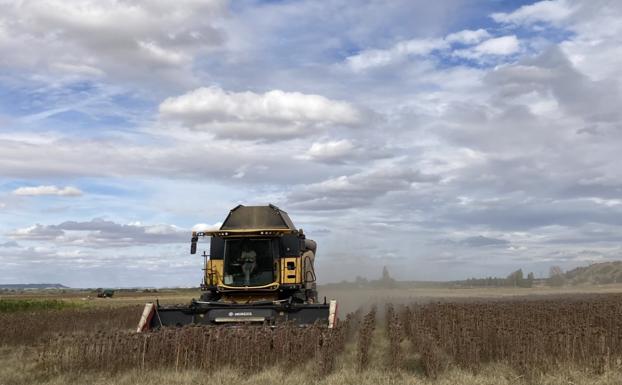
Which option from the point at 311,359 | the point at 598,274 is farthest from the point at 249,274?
the point at 598,274

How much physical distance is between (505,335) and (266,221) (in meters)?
7.88

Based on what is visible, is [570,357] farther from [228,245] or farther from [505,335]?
[228,245]

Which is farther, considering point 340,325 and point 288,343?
point 340,325

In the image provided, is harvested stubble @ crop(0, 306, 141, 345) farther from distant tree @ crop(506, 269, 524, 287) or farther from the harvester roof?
distant tree @ crop(506, 269, 524, 287)

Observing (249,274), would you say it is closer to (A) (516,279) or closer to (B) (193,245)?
(B) (193,245)

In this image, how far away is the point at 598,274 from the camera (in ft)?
481

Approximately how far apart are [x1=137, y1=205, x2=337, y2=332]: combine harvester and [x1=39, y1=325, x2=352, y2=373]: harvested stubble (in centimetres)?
267

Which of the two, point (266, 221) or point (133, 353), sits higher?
point (266, 221)

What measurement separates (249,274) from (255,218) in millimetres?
1771

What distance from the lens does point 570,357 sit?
42.1ft

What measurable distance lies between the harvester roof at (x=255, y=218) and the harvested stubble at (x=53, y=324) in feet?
27.2

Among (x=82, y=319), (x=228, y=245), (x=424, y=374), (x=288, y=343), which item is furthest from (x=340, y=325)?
(x=82, y=319)

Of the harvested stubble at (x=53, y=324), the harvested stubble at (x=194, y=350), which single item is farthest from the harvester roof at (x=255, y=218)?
the harvested stubble at (x=53, y=324)

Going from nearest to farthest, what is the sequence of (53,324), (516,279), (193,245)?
(193,245), (53,324), (516,279)
